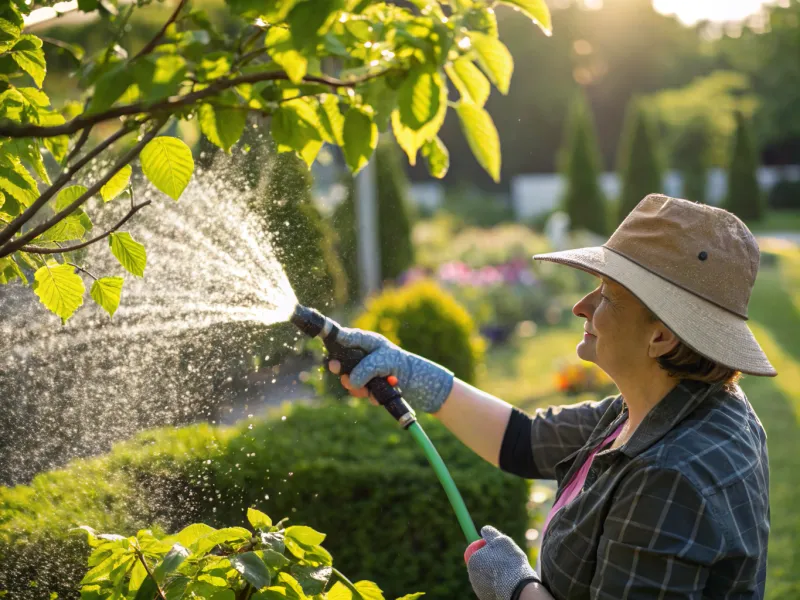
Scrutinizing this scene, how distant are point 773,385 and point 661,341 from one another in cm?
730

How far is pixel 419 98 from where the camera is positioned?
1074mm

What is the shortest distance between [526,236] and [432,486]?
41.3 ft

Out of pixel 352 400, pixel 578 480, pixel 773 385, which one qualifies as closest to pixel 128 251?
pixel 578 480

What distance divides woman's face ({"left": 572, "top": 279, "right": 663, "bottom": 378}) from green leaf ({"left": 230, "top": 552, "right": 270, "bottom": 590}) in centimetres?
73

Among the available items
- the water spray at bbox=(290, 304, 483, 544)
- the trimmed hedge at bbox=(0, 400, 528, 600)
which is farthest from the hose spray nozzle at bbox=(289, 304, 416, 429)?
the trimmed hedge at bbox=(0, 400, 528, 600)

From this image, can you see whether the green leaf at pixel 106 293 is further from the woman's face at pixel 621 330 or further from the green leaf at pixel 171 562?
the woman's face at pixel 621 330

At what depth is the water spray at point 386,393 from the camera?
1.72 metres

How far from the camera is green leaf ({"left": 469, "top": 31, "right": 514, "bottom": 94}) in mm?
1163

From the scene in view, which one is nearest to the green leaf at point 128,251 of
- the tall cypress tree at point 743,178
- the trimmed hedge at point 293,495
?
the trimmed hedge at point 293,495

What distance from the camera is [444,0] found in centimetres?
115

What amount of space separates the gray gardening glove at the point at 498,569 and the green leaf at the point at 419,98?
35.3 inches

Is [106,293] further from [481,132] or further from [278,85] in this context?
[481,132]

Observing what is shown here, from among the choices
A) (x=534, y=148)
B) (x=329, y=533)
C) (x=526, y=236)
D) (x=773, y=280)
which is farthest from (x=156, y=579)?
(x=534, y=148)

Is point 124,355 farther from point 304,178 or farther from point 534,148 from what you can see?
point 534,148
